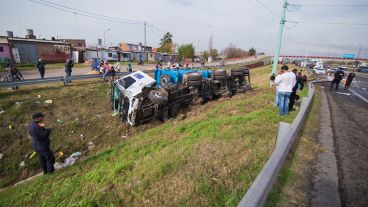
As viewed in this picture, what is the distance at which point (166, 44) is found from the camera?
253 feet

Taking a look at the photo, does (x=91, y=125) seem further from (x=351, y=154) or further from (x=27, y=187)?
(x=351, y=154)

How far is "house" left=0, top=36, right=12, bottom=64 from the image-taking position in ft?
85.4

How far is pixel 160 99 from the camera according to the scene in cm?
772

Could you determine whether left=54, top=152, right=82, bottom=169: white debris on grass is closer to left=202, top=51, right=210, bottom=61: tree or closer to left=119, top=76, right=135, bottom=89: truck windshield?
left=119, top=76, right=135, bottom=89: truck windshield

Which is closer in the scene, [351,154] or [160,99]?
[351,154]

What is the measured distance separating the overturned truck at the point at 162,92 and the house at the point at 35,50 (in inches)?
1060

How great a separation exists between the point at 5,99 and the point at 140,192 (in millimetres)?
10434

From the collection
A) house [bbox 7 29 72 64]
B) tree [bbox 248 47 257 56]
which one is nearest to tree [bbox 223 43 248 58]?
tree [bbox 248 47 257 56]

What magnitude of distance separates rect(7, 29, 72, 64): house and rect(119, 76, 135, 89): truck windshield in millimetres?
27716

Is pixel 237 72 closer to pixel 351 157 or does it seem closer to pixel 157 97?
pixel 157 97

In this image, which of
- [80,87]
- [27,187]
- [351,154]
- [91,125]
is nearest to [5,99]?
[80,87]

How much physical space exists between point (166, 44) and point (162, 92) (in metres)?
72.6

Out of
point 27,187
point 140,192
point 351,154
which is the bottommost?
point 27,187

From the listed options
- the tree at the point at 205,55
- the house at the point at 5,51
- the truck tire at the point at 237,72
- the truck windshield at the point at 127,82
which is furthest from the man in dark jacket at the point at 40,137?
the tree at the point at 205,55
